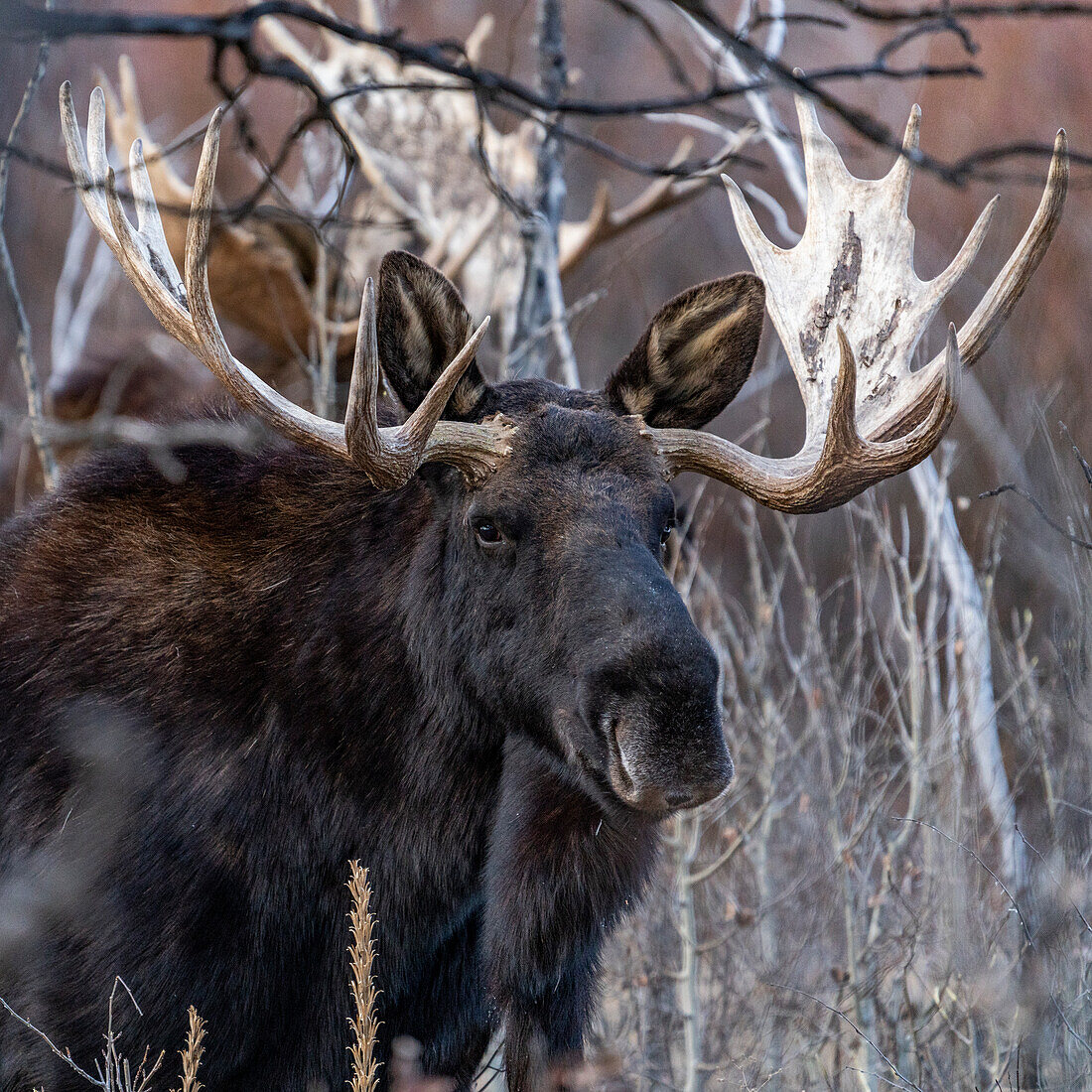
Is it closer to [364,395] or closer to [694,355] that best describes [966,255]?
[694,355]

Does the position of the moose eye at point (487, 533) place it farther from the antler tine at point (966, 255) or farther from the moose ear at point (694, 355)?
the antler tine at point (966, 255)

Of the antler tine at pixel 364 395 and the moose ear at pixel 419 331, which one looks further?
the moose ear at pixel 419 331

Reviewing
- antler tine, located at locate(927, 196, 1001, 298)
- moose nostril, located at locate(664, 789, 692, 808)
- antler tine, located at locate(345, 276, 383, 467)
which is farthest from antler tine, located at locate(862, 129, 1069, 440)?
antler tine, located at locate(345, 276, 383, 467)

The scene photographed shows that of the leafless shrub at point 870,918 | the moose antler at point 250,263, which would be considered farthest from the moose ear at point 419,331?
the moose antler at point 250,263

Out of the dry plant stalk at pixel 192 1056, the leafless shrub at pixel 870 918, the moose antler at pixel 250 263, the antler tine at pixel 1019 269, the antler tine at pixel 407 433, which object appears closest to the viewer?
the dry plant stalk at pixel 192 1056

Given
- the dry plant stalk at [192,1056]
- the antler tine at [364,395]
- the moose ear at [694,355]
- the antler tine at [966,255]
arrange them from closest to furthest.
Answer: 1. the dry plant stalk at [192,1056]
2. the antler tine at [364,395]
3. the antler tine at [966,255]
4. the moose ear at [694,355]

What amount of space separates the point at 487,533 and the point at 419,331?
0.62 metres

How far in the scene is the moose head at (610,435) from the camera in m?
3.03

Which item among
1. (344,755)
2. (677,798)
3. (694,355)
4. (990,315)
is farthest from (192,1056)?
(990,315)

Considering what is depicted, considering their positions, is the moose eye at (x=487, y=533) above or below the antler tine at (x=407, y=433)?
below

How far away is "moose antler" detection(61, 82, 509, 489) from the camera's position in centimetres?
309

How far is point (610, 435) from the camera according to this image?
3.56 m

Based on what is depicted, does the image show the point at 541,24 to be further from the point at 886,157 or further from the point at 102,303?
the point at 102,303

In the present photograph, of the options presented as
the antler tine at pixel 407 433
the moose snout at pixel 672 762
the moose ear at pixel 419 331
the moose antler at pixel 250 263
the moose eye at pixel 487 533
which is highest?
the moose antler at pixel 250 263
